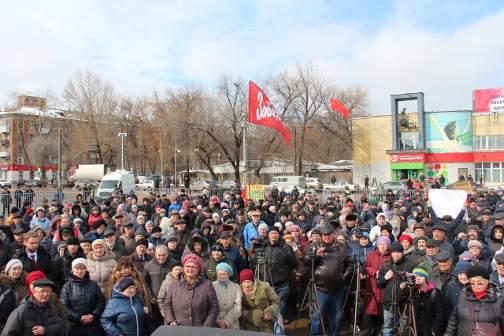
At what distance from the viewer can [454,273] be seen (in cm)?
541

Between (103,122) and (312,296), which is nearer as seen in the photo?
(312,296)

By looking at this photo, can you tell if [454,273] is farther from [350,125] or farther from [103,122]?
[103,122]

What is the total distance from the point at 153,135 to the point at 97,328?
5635cm

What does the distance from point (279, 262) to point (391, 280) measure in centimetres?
171

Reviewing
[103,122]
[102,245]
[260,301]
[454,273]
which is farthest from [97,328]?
[103,122]

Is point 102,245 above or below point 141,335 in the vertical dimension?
above

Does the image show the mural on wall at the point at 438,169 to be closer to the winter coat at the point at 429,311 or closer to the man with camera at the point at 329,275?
the man with camera at the point at 329,275

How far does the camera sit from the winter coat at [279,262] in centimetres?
655

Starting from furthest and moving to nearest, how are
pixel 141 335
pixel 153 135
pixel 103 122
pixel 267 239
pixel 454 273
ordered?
pixel 153 135 < pixel 103 122 < pixel 267 239 < pixel 454 273 < pixel 141 335

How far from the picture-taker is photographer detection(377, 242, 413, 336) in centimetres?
535

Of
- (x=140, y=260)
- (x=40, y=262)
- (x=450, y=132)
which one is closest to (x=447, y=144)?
(x=450, y=132)

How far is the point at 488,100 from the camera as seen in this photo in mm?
45750

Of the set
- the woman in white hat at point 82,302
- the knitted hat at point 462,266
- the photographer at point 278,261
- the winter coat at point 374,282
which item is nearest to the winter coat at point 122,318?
the woman in white hat at point 82,302

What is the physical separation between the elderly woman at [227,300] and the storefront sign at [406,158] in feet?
137
